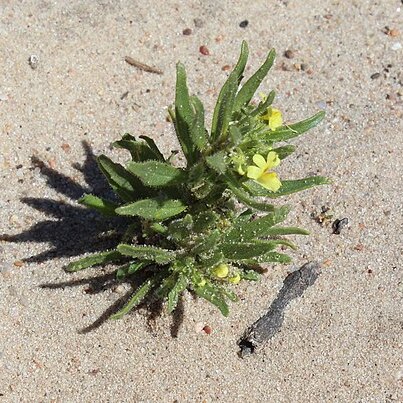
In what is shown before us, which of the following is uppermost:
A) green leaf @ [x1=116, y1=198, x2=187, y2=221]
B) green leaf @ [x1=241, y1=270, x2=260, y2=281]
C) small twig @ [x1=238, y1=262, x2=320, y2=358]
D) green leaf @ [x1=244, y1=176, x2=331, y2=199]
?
green leaf @ [x1=244, y1=176, x2=331, y2=199]

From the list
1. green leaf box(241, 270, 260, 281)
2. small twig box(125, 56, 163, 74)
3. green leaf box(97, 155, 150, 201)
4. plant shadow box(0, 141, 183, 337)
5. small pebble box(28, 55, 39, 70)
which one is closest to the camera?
green leaf box(97, 155, 150, 201)

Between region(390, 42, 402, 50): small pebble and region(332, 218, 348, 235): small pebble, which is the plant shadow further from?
region(390, 42, 402, 50): small pebble

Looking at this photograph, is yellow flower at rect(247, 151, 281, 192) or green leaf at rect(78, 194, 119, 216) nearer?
yellow flower at rect(247, 151, 281, 192)

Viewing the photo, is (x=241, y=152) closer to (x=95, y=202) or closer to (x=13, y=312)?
(x=95, y=202)

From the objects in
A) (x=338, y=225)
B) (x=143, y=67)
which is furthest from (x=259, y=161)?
(x=143, y=67)

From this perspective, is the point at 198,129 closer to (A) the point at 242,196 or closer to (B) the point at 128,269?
(A) the point at 242,196

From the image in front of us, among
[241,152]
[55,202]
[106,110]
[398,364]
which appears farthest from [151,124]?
[398,364]

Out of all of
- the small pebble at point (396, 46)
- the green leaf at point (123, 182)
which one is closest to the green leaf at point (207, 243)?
the green leaf at point (123, 182)

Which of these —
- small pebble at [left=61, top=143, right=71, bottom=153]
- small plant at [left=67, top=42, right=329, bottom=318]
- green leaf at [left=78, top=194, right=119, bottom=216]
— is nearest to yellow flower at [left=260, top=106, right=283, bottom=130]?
small plant at [left=67, top=42, right=329, bottom=318]
